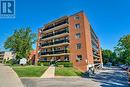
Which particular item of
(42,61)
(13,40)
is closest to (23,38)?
(13,40)

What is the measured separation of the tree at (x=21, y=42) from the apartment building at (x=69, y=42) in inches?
176

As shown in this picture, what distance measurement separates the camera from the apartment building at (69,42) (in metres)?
42.6

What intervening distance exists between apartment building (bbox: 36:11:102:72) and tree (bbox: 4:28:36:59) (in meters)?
4.47

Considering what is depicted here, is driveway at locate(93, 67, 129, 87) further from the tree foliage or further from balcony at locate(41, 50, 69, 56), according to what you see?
the tree foliage

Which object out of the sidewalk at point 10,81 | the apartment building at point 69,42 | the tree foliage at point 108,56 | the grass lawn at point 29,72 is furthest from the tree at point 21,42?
the tree foliage at point 108,56

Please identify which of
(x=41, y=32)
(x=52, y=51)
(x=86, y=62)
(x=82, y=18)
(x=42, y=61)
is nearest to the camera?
(x=86, y=62)

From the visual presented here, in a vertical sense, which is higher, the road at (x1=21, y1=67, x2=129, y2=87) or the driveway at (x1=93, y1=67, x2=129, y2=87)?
the road at (x1=21, y1=67, x2=129, y2=87)

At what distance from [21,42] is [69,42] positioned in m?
19.1

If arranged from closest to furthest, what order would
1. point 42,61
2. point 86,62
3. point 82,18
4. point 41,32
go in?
point 86,62
point 82,18
point 42,61
point 41,32

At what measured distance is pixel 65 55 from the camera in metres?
46.8

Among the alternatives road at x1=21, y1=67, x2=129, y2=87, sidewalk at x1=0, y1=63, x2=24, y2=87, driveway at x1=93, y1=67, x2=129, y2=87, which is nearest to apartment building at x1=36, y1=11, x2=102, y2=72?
driveway at x1=93, y1=67, x2=129, y2=87

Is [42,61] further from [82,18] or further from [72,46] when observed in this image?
[82,18]

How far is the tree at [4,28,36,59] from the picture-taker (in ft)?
189

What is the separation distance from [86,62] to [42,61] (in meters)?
19.5
